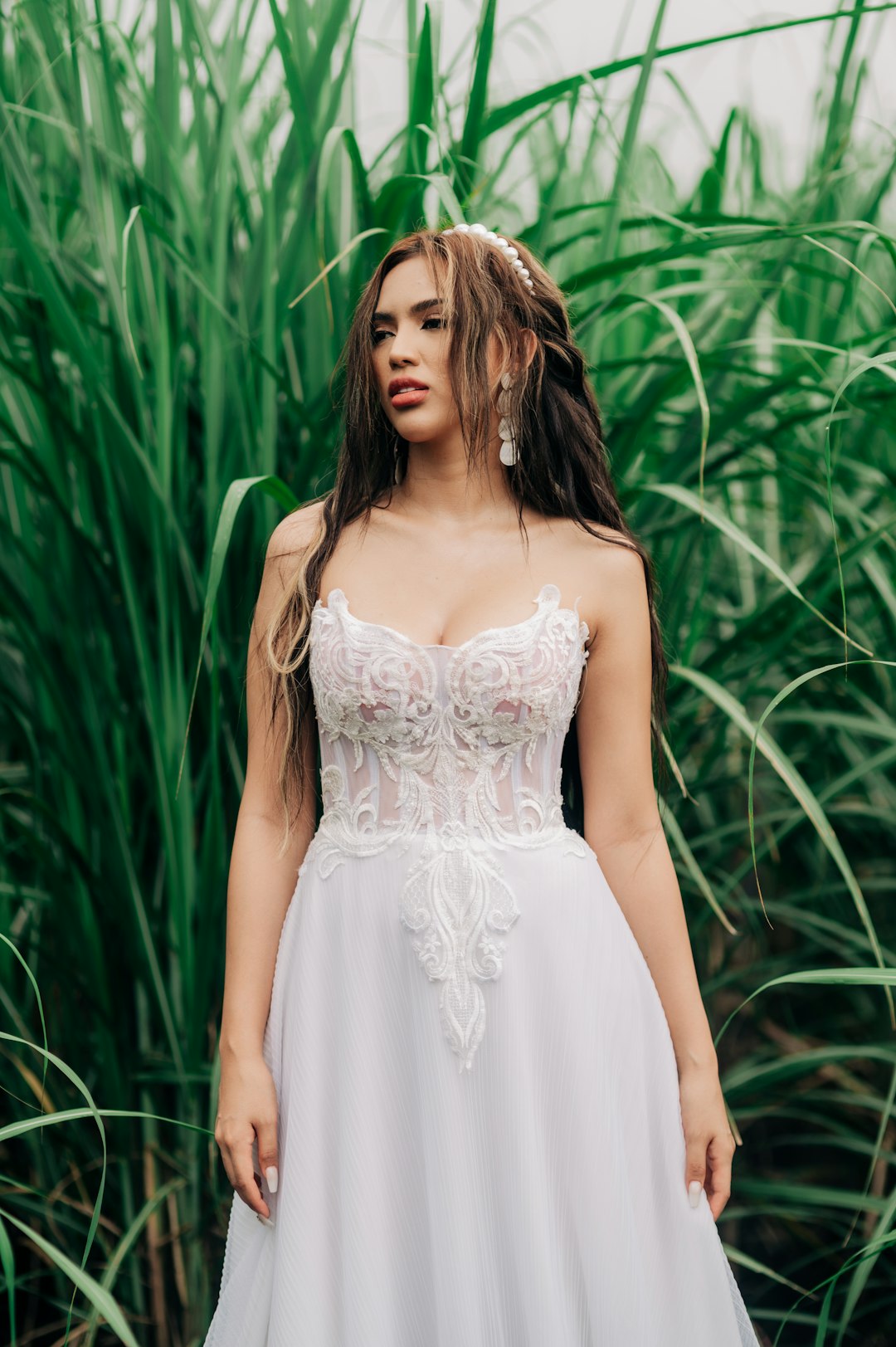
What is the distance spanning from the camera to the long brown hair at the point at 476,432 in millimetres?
1239

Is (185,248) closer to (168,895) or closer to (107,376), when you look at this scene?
(107,376)

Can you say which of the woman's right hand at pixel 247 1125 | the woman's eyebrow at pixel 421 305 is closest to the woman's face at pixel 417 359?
the woman's eyebrow at pixel 421 305

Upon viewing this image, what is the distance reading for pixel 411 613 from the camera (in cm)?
122

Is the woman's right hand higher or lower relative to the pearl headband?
lower

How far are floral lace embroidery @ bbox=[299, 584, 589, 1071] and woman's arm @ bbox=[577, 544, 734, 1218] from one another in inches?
2.0

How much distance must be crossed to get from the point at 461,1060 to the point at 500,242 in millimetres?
802

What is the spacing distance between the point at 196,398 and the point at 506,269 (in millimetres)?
441

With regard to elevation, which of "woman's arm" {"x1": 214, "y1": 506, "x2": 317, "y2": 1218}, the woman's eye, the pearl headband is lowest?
"woman's arm" {"x1": 214, "y1": 506, "x2": 317, "y2": 1218}

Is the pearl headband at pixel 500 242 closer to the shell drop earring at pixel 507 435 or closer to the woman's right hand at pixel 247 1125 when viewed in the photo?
the shell drop earring at pixel 507 435

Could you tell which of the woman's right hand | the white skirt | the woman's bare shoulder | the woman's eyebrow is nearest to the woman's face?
the woman's eyebrow

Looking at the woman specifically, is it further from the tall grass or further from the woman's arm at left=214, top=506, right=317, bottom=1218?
the tall grass

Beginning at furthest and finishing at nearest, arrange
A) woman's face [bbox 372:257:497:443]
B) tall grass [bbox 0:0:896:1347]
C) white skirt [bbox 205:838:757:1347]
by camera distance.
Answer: tall grass [bbox 0:0:896:1347], woman's face [bbox 372:257:497:443], white skirt [bbox 205:838:757:1347]

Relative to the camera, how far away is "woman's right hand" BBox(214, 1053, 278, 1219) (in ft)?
3.76

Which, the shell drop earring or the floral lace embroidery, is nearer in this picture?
the floral lace embroidery
